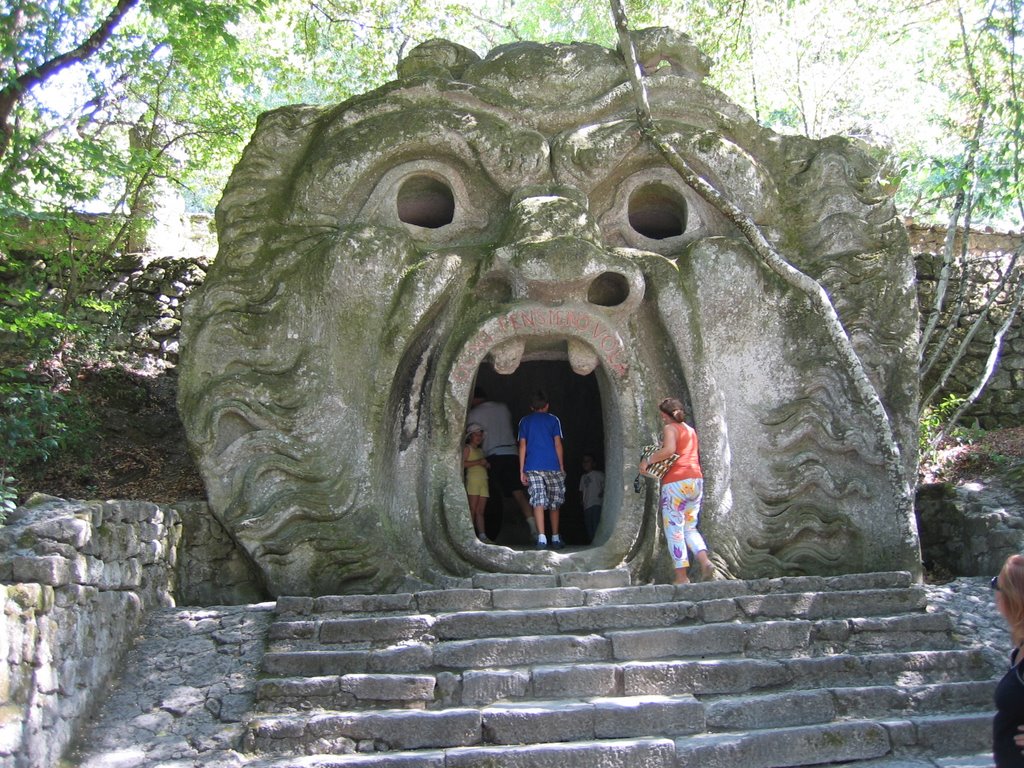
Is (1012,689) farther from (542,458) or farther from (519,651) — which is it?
(542,458)

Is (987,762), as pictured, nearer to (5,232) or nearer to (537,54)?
(537,54)

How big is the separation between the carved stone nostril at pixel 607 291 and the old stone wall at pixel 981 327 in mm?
5114

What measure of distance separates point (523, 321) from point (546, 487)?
1444 mm

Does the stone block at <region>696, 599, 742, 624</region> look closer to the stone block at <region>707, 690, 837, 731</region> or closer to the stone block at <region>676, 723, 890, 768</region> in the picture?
the stone block at <region>707, 690, 837, 731</region>

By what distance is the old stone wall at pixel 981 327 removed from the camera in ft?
36.8

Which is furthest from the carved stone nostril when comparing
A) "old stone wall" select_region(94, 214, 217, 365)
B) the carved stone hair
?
"old stone wall" select_region(94, 214, 217, 365)

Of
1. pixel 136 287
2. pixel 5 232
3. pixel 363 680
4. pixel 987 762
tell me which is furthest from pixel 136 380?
pixel 987 762

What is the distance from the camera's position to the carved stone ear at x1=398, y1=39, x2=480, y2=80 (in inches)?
336

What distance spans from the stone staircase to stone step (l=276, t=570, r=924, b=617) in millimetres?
13

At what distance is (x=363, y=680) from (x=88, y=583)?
1.65 m

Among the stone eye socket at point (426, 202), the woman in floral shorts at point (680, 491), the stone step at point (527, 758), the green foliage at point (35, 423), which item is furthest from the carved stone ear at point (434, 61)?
the stone step at point (527, 758)

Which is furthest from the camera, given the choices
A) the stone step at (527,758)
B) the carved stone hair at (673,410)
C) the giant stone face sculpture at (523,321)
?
the giant stone face sculpture at (523,321)

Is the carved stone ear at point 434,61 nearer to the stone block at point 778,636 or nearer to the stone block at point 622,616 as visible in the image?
the stone block at point 622,616

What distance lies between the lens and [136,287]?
437 inches
